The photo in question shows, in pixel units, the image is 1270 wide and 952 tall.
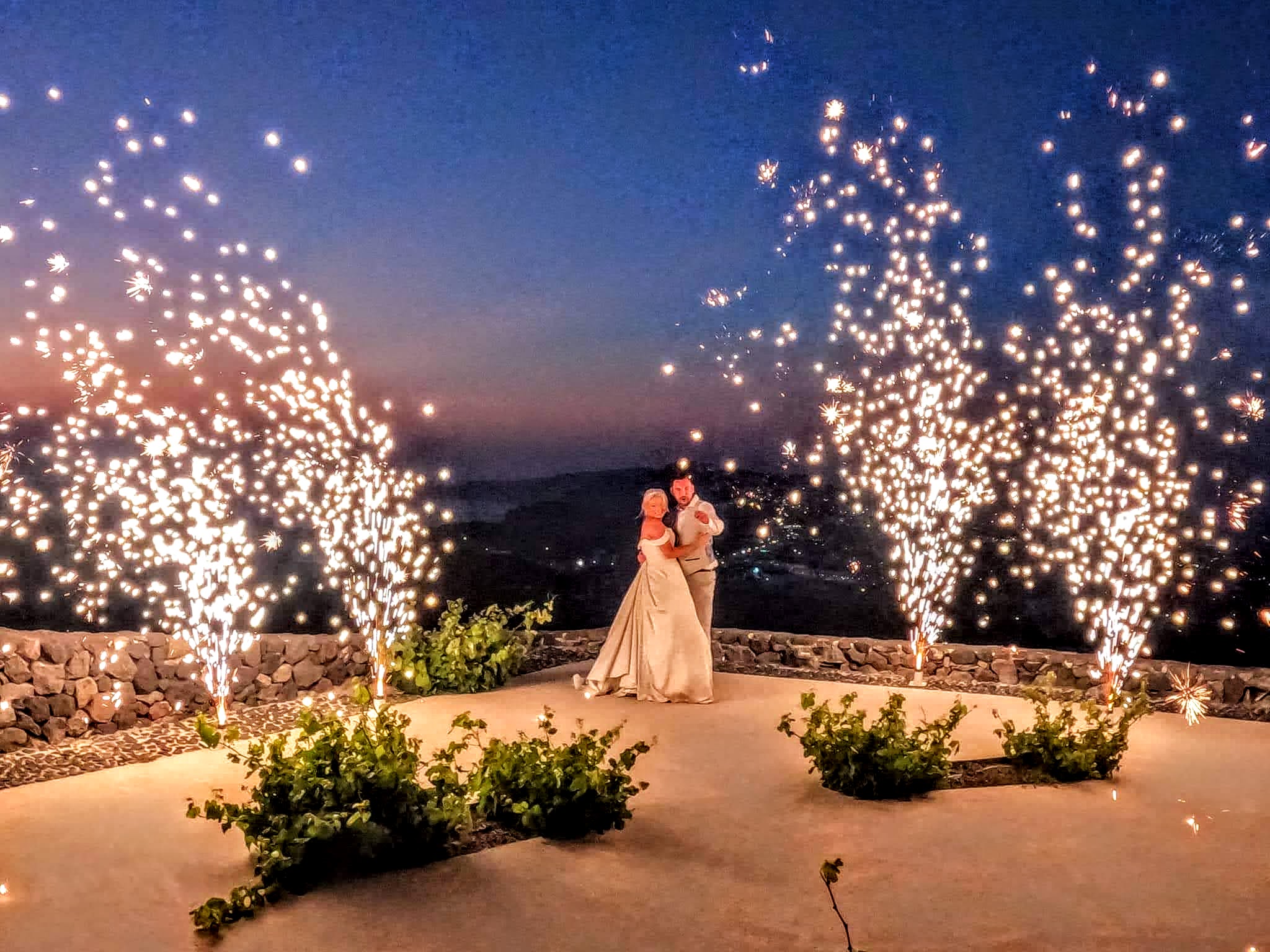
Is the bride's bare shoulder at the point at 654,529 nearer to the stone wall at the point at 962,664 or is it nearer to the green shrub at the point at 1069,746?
the stone wall at the point at 962,664

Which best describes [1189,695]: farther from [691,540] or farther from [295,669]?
[295,669]

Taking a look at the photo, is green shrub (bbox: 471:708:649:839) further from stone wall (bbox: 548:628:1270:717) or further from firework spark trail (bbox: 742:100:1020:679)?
firework spark trail (bbox: 742:100:1020:679)

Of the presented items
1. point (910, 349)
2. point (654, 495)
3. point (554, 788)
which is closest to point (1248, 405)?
point (910, 349)

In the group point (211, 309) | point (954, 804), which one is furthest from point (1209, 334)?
point (211, 309)

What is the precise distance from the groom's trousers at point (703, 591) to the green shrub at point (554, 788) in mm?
3726

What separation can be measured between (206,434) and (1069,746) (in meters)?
6.49

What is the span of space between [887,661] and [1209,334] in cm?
577

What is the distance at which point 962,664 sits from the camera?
34.4 ft

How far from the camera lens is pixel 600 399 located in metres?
14.3

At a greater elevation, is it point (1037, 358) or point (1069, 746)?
point (1037, 358)

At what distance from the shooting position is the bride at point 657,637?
8.77m

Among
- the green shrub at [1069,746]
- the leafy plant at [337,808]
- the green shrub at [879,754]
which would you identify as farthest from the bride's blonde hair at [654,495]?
the leafy plant at [337,808]

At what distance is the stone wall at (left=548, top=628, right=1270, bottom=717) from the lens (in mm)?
9133

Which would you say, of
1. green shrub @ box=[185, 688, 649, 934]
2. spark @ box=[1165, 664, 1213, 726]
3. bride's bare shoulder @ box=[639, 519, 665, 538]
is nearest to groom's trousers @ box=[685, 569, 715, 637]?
bride's bare shoulder @ box=[639, 519, 665, 538]
